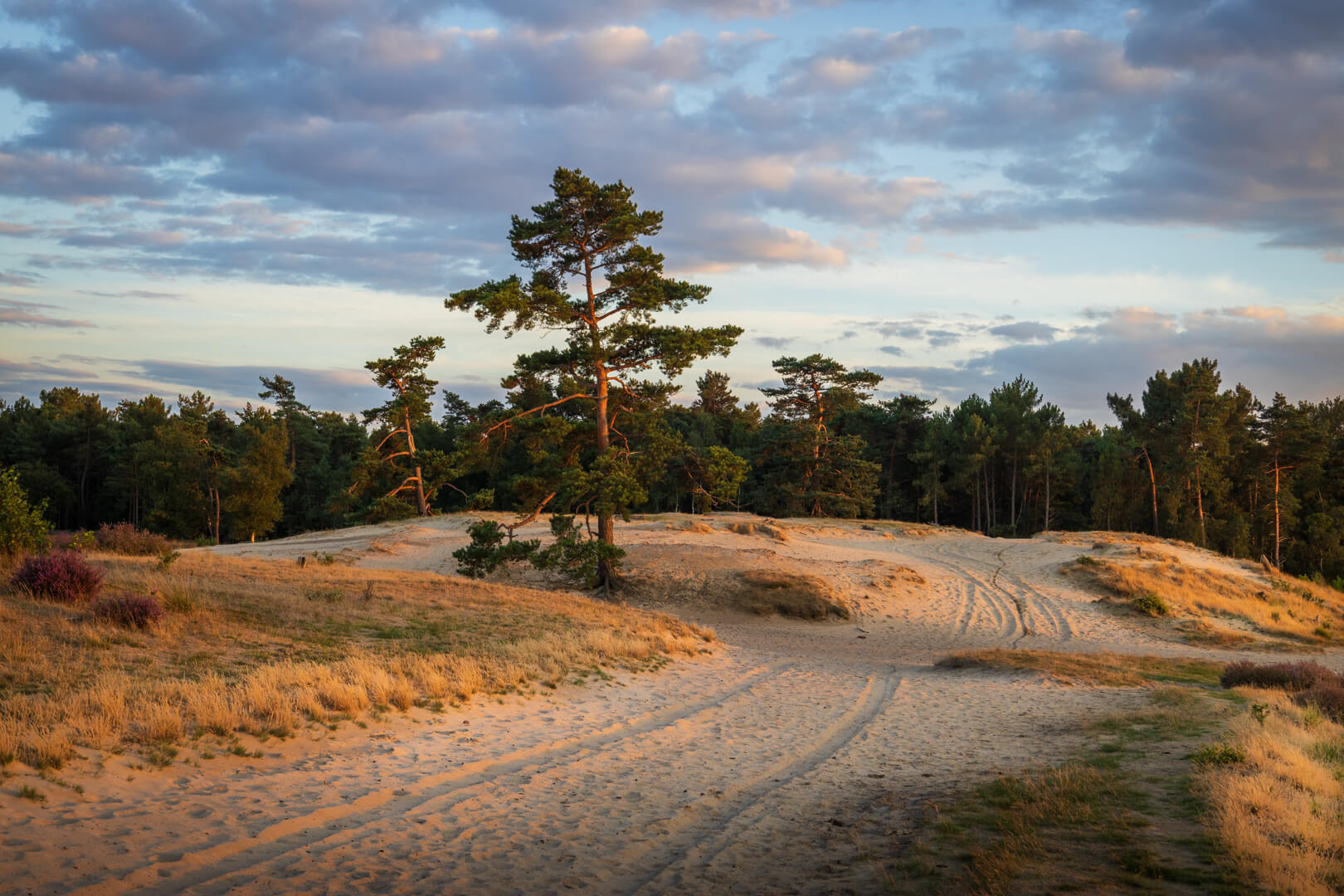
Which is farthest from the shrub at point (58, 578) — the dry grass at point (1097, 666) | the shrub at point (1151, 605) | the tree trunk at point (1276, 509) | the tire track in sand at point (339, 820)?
the tree trunk at point (1276, 509)

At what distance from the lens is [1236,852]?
5.52 meters

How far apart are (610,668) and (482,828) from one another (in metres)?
7.15

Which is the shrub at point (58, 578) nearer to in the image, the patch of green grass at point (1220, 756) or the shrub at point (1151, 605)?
the patch of green grass at point (1220, 756)

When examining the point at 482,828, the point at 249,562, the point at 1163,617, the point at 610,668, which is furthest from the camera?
the point at 1163,617

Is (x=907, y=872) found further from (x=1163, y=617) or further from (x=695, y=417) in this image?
(x=695, y=417)

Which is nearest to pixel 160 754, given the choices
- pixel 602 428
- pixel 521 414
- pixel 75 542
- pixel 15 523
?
pixel 15 523

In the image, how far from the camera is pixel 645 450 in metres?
23.3

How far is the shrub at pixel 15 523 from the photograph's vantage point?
49.9ft

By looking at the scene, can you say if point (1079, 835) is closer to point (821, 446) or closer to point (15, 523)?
point (15, 523)

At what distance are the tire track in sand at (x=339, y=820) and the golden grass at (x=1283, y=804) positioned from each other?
21.0ft

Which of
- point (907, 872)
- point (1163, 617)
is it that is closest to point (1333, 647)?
point (1163, 617)

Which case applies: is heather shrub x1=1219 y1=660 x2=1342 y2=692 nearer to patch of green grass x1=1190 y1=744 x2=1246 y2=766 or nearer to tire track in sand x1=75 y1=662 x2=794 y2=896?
patch of green grass x1=1190 y1=744 x2=1246 y2=766

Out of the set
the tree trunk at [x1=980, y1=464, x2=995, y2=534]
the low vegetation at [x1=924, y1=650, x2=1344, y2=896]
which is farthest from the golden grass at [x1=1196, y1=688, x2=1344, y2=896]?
the tree trunk at [x1=980, y1=464, x2=995, y2=534]

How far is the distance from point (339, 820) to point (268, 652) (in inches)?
212
